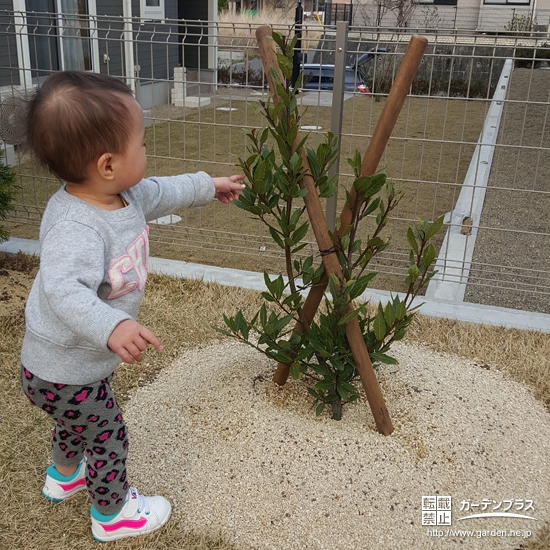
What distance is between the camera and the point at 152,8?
464 inches

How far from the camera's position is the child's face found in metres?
1.83

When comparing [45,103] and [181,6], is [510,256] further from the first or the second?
[181,6]

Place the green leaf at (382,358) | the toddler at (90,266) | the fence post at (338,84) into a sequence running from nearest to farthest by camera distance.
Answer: the toddler at (90,266) → the green leaf at (382,358) → the fence post at (338,84)

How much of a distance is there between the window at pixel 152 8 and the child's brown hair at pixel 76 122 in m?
10.5

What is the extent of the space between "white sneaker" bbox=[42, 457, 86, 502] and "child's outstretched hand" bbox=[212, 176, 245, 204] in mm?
1140

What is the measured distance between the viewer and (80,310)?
5.29ft

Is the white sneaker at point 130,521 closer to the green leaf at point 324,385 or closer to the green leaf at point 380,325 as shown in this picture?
the green leaf at point 324,385

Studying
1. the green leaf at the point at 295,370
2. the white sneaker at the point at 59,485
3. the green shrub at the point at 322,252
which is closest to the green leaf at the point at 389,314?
the green shrub at the point at 322,252

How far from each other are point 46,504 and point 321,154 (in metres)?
1.61

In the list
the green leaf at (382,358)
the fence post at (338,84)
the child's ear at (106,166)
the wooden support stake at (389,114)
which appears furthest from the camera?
the fence post at (338,84)

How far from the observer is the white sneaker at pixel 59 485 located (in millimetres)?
2346

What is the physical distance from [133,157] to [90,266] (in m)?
0.34
